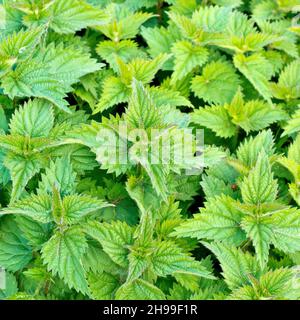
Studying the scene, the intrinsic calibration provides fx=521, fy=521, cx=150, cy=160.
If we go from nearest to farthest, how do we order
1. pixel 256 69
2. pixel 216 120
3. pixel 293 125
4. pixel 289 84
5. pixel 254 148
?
1. pixel 254 148
2. pixel 293 125
3. pixel 216 120
4. pixel 256 69
5. pixel 289 84

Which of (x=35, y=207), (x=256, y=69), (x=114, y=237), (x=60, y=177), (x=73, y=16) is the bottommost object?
(x=114, y=237)

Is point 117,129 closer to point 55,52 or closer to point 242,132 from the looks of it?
point 55,52

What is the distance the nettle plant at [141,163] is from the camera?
2.78 meters

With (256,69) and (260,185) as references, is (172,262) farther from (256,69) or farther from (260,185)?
(256,69)

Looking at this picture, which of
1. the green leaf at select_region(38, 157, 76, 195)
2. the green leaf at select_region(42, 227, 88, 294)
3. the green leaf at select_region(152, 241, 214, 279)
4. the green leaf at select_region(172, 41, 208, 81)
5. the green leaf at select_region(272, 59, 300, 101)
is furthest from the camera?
the green leaf at select_region(272, 59, 300, 101)

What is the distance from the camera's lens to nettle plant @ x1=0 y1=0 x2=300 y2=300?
2.78 meters

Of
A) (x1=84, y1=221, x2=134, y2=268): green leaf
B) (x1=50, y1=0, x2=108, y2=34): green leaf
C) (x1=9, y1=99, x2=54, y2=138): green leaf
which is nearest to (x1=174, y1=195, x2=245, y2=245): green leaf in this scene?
(x1=84, y1=221, x2=134, y2=268): green leaf

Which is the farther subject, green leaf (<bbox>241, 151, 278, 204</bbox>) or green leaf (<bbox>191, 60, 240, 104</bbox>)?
green leaf (<bbox>191, 60, 240, 104</bbox>)

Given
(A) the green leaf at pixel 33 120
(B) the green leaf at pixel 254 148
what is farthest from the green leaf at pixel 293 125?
(A) the green leaf at pixel 33 120

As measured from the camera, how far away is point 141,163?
275cm

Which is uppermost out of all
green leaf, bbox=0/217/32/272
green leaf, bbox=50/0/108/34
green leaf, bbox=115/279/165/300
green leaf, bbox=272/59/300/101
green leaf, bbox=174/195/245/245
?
green leaf, bbox=50/0/108/34

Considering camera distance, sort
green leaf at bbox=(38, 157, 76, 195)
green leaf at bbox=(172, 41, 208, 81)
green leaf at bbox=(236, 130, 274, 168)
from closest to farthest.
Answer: green leaf at bbox=(38, 157, 76, 195)
green leaf at bbox=(236, 130, 274, 168)
green leaf at bbox=(172, 41, 208, 81)

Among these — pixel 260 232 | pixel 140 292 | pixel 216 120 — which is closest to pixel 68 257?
pixel 140 292

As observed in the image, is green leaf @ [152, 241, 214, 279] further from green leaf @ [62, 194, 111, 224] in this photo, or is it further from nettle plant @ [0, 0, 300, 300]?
green leaf @ [62, 194, 111, 224]
